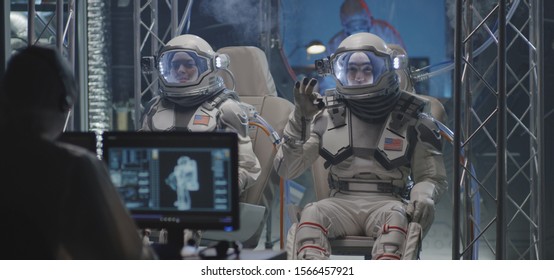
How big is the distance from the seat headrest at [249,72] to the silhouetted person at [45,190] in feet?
10.7

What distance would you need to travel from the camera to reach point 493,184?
5773 millimetres

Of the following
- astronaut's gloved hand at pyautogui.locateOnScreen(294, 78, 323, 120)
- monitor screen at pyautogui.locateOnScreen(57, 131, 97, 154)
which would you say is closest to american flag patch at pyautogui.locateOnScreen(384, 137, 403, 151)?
astronaut's gloved hand at pyautogui.locateOnScreen(294, 78, 323, 120)

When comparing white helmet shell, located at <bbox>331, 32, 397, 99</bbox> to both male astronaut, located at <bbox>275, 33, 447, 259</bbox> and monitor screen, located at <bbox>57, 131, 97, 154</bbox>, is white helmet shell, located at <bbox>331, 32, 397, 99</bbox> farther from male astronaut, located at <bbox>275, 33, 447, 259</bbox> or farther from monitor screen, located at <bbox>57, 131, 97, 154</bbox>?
monitor screen, located at <bbox>57, 131, 97, 154</bbox>

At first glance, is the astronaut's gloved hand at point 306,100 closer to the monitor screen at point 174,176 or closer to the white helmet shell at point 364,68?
the white helmet shell at point 364,68

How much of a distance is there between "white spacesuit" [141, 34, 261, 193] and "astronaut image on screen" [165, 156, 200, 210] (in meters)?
1.89

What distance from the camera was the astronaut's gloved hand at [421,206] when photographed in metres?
3.93

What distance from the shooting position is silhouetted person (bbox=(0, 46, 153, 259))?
5.96ft

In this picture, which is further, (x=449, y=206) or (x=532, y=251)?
(x=449, y=206)

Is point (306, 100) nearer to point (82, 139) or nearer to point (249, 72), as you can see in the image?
point (249, 72)

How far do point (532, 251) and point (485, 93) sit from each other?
1173mm

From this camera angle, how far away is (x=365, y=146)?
4203mm

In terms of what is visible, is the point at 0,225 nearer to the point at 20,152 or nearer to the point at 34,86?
the point at 20,152
